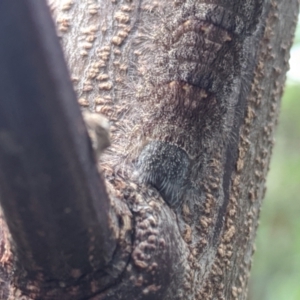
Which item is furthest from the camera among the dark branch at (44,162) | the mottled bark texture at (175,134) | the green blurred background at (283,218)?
the green blurred background at (283,218)

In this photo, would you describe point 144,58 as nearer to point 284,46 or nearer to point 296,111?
point 284,46

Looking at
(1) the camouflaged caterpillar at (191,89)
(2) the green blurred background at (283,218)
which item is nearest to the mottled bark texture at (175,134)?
(1) the camouflaged caterpillar at (191,89)

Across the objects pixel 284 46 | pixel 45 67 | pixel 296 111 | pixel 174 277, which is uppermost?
pixel 296 111

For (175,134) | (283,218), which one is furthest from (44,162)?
(283,218)

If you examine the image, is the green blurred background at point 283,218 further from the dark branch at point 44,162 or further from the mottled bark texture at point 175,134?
the dark branch at point 44,162

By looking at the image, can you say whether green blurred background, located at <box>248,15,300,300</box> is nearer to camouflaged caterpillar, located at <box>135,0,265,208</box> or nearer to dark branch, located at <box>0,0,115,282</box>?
camouflaged caterpillar, located at <box>135,0,265,208</box>

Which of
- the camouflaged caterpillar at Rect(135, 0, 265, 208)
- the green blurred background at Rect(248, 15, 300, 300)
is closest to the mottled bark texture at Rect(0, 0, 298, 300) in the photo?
the camouflaged caterpillar at Rect(135, 0, 265, 208)

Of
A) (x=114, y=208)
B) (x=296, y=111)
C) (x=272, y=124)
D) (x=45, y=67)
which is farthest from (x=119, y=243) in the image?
(x=296, y=111)

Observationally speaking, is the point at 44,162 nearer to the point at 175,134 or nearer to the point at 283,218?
the point at 175,134
